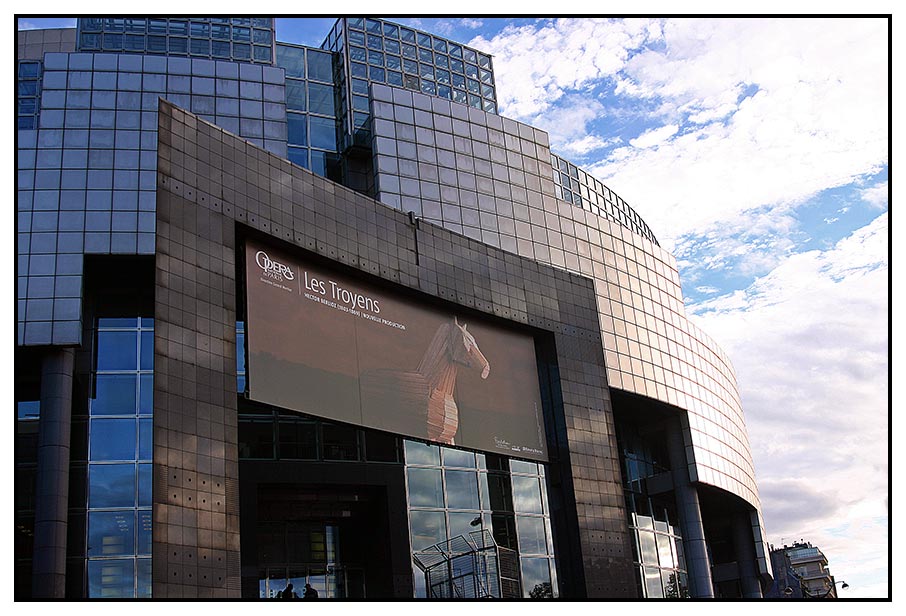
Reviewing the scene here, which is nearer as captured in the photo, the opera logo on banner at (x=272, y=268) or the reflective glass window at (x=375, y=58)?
the opera logo on banner at (x=272, y=268)

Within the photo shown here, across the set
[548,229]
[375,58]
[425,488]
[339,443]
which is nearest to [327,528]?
[339,443]

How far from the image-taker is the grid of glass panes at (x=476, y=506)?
39.0 m

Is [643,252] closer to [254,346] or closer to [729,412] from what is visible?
[729,412]

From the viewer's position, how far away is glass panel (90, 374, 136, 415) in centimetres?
4000

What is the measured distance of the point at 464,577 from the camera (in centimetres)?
3822

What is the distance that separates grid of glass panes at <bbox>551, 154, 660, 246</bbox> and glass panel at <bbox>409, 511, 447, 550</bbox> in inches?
782

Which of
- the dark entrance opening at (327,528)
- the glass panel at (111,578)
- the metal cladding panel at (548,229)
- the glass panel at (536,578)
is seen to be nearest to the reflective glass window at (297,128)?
the metal cladding panel at (548,229)

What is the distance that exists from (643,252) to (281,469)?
27.4 metres

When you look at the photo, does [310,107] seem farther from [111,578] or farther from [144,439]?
[111,578]

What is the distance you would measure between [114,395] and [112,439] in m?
1.91

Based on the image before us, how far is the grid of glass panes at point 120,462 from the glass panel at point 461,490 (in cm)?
1201

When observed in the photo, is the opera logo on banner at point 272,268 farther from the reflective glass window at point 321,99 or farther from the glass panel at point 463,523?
the reflective glass window at point 321,99

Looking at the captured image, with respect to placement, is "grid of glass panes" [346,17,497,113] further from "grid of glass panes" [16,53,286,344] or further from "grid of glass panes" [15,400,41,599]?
"grid of glass panes" [15,400,41,599]

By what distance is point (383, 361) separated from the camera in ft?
107
